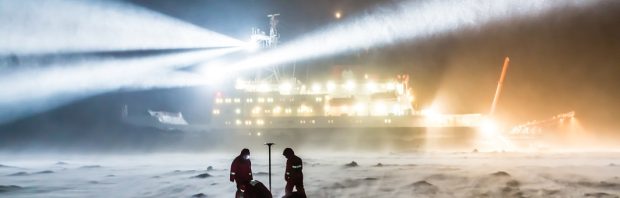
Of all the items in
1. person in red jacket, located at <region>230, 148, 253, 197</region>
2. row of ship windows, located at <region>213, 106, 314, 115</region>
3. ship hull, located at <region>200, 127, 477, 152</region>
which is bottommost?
ship hull, located at <region>200, 127, 477, 152</region>

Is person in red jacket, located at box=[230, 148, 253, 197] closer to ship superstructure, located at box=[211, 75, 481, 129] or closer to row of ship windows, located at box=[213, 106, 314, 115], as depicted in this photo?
ship superstructure, located at box=[211, 75, 481, 129]

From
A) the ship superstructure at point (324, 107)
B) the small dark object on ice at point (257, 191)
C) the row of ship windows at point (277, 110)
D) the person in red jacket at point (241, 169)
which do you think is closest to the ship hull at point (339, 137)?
the ship superstructure at point (324, 107)

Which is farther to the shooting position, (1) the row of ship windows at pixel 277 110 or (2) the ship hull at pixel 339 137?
(1) the row of ship windows at pixel 277 110

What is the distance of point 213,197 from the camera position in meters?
9.84

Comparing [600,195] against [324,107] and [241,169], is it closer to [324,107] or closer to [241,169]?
[241,169]

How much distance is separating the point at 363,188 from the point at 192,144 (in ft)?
165

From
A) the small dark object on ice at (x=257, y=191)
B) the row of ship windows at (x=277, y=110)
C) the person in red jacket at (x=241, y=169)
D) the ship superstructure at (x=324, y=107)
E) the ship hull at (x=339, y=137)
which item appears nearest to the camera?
the small dark object on ice at (x=257, y=191)

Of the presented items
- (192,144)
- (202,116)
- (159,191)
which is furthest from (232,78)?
(159,191)

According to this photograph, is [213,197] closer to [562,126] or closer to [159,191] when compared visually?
[159,191]

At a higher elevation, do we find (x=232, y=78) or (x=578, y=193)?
(x=232, y=78)

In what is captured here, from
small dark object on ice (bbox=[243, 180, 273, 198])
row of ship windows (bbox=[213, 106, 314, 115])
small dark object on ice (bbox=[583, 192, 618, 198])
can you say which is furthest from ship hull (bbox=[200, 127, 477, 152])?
small dark object on ice (bbox=[243, 180, 273, 198])

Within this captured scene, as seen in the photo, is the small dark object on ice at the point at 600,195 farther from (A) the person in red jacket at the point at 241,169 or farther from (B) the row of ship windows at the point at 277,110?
(B) the row of ship windows at the point at 277,110

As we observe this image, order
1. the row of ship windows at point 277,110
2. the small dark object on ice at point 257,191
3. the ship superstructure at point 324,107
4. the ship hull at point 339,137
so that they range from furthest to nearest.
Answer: the row of ship windows at point 277,110 → the ship superstructure at point 324,107 → the ship hull at point 339,137 → the small dark object on ice at point 257,191

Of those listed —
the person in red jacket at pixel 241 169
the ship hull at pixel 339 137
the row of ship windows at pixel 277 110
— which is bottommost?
the ship hull at pixel 339 137
